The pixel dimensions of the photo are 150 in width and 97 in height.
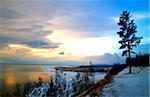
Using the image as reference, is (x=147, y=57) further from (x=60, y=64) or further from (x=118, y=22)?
(x=60, y=64)

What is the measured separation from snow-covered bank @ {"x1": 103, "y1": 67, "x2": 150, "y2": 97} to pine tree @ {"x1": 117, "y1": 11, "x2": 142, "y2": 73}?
0.47 feet

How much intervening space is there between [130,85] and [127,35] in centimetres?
54

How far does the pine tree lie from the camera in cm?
386

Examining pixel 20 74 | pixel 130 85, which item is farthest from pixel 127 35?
pixel 20 74

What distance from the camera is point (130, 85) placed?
151 inches

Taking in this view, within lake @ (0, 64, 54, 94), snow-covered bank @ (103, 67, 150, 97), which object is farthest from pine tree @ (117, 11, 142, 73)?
lake @ (0, 64, 54, 94)

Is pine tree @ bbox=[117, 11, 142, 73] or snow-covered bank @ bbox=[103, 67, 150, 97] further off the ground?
pine tree @ bbox=[117, 11, 142, 73]

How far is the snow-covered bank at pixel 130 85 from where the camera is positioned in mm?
3772

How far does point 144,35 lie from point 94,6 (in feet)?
2.01

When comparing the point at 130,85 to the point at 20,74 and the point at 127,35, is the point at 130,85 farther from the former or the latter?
the point at 20,74

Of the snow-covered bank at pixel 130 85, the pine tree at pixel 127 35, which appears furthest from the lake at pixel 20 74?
the pine tree at pixel 127 35

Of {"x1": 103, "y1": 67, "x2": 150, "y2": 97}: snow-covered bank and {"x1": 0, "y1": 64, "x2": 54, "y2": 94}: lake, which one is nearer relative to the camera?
{"x1": 103, "y1": 67, "x2": 150, "y2": 97}: snow-covered bank

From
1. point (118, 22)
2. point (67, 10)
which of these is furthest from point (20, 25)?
point (118, 22)

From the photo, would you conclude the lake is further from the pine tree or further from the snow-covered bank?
the pine tree
